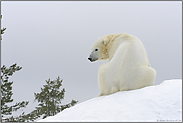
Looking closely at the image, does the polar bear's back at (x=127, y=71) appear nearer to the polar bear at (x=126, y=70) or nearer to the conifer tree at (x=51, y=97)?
the polar bear at (x=126, y=70)

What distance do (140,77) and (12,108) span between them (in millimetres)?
14191

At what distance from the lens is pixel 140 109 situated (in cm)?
349

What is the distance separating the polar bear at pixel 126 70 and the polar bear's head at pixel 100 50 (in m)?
0.60

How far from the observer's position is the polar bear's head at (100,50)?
6.53 meters

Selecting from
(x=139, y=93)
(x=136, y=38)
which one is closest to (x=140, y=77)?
(x=139, y=93)

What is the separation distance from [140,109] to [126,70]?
171 cm

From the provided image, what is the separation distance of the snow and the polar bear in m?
0.73

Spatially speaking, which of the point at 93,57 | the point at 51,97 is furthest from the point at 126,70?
the point at 51,97

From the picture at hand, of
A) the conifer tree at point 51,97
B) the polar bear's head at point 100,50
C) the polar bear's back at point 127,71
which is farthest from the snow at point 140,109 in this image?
the conifer tree at point 51,97

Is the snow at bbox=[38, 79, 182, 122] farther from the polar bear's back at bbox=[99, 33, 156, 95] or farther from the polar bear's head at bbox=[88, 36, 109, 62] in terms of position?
the polar bear's head at bbox=[88, 36, 109, 62]

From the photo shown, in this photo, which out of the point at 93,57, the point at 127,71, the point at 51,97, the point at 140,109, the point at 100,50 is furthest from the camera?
the point at 51,97

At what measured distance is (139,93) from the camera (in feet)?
14.0

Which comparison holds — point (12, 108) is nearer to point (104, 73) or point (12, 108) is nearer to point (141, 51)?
point (104, 73)

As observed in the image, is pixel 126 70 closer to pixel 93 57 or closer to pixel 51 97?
pixel 93 57
